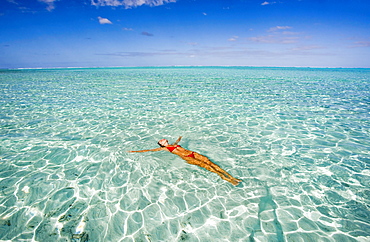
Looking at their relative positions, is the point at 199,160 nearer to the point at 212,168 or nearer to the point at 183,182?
the point at 212,168

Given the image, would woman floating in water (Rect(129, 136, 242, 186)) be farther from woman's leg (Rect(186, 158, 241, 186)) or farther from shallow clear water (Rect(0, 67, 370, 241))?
shallow clear water (Rect(0, 67, 370, 241))

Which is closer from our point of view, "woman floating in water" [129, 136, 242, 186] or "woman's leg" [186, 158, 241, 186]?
"woman's leg" [186, 158, 241, 186]

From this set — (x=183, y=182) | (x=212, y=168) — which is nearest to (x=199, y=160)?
(x=212, y=168)

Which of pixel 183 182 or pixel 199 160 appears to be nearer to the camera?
pixel 183 182

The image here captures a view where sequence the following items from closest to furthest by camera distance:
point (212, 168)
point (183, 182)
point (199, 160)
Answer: point (183, 182), point (212, 168), point (199, 160)

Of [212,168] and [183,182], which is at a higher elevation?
[212,168]

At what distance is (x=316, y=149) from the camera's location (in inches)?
302

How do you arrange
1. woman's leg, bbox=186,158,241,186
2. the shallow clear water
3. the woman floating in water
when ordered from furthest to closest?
1. the woman floating in water
2. woman's leg, bbox=186,158,241,186
3. the shallow clear water

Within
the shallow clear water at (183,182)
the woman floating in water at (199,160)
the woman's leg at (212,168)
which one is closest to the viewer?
the shallow clear water at (183,182)

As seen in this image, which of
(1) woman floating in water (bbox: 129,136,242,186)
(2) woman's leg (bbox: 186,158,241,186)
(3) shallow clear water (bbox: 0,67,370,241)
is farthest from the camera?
(1) woman floating in water (bbox: 129,136,242,186)

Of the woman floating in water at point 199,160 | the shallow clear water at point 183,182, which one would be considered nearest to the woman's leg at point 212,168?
the woman floating in water at point 199,160

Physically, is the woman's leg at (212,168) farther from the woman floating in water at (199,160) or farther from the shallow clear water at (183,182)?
the shallow clear water at (183,182)

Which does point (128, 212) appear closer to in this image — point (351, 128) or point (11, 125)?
point (11, 125)

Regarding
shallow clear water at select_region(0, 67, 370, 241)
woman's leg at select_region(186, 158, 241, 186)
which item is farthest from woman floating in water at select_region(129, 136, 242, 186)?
shallow clear water at select_region(0, 67, 370, 241)
